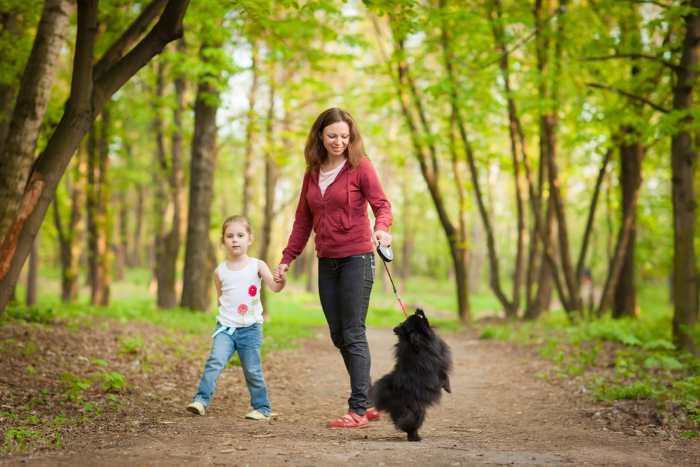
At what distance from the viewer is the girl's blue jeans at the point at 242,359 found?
5484 mm

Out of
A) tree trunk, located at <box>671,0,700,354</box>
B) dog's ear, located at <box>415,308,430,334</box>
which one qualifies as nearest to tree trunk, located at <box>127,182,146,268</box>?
tree trunk, located at <box>671,0,700,354</box>

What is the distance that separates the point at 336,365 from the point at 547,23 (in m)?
7.44

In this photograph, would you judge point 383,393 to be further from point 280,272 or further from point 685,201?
point 685,201

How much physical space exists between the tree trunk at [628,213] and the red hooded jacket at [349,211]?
965cm

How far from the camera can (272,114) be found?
1867 cm

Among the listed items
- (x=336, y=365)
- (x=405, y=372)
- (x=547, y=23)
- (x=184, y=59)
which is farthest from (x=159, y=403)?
(x=547, y=23)

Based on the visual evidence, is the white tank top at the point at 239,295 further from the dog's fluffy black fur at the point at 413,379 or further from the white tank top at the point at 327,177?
the dog's fluffy black fur at the point at 413,379

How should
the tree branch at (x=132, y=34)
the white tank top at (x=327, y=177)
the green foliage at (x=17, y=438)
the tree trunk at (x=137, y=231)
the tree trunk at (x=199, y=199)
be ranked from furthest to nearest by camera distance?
the tree trunk at (x=137, y=231)
the tree trunk at (x=199, y=199)
the tree branch at (x=132, y=34)
the white tank top at (x=327, y=177)
the green foliage at (x=17, y=438)

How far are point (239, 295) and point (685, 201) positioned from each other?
613 centimetres

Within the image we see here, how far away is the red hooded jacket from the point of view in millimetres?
5168

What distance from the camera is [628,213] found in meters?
14.3

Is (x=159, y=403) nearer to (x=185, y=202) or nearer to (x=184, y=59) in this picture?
(x=184, y=59)

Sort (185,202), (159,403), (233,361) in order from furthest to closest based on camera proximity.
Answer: (185,202) → (233,361) → (159,403)

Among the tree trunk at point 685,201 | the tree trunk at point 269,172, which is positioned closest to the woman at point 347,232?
the tree trunk at point 685,201
